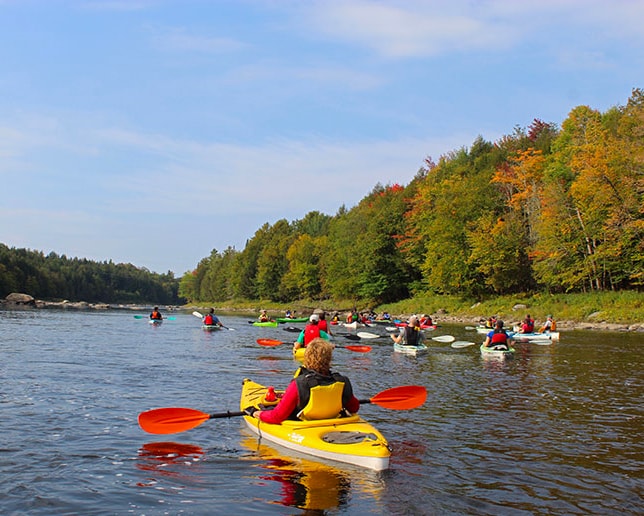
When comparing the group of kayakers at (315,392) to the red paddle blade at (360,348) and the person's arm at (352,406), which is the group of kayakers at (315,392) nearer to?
the person's arm at (352,406)

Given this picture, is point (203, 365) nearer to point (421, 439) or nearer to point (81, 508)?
point (421, 439)

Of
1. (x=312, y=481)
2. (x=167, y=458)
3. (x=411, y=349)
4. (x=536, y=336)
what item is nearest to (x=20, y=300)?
(x=536, y=336)

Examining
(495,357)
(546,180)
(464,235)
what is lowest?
(495,357)

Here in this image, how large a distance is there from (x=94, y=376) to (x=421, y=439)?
930 centimetres

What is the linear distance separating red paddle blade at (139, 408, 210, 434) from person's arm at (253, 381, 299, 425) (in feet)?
3.49

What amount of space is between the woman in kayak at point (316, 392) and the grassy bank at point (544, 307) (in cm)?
3229

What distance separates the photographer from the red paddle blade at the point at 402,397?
9.48 metres

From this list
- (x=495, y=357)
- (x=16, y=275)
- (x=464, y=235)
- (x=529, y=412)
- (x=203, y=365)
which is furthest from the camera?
(x=16, y=275)

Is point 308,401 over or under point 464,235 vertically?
under

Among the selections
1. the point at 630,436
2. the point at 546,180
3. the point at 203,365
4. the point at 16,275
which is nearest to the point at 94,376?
the point at 203,365

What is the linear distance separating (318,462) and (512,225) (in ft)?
150

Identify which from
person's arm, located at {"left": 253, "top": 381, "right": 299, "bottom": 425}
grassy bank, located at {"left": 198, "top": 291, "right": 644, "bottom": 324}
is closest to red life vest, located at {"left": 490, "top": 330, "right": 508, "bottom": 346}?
person's arm, located at {"left": 253, "top": 381, "right": 299, "bottom": 425}

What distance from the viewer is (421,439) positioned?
29.0ft

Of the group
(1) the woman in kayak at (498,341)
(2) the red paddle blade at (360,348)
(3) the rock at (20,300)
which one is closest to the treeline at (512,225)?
(1) the woman in kayak at (498,341)
